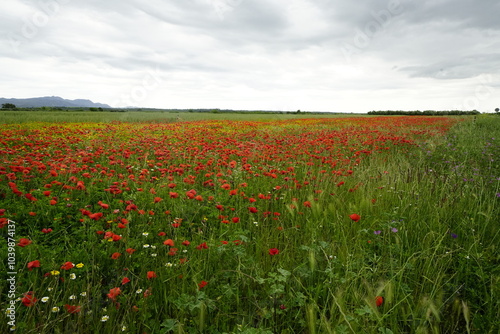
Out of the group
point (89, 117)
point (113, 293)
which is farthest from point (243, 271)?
point (89, 117)

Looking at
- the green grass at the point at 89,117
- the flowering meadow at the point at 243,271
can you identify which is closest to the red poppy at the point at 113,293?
the flowering meadow at the point at 243,271

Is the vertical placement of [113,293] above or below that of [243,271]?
above

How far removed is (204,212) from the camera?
11.2 ft

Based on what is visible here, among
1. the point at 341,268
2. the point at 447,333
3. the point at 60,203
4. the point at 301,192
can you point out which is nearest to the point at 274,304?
the point at 341,268

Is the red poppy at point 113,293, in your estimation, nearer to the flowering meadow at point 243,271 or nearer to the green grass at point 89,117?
the flowering meadow at point 243,271

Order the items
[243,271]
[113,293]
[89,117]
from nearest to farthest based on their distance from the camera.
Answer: [113,293] → [243,271] → [89,117]

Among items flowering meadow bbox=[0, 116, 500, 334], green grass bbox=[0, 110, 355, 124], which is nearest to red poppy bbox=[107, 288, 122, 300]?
flowering meadow bbox=[0, 116, 500, 334]

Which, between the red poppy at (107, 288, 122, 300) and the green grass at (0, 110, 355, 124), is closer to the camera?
the red poppy at (107, 288, 122, 300)

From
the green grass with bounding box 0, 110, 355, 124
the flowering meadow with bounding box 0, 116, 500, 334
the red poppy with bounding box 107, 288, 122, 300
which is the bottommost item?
the flowering meadow with bounding box 0, 116, 500, 334

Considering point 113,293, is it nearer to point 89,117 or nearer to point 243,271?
point 243,271

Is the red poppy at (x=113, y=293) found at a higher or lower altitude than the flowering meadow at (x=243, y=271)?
higher

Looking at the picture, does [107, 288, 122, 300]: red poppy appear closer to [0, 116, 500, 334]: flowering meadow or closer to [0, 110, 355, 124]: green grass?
[0, 116, 500, 334]: flowering meadow

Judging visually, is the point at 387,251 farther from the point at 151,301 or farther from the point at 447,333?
the point at 151,301

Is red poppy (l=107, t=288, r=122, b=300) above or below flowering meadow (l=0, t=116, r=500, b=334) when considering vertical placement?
above
